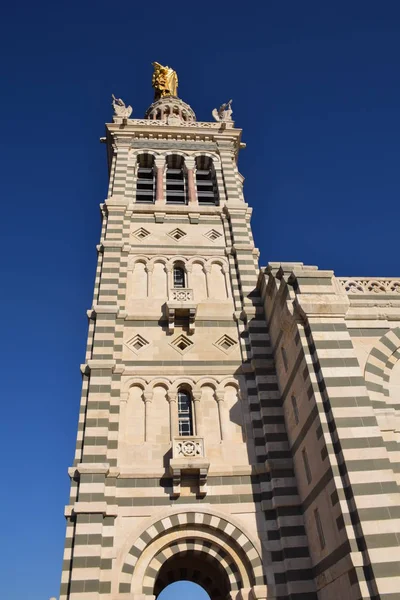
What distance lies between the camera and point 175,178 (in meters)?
27.8

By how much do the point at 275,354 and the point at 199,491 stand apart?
5494 millimetres

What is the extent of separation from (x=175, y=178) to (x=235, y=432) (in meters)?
16.0

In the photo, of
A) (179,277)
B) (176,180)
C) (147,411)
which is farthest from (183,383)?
(176,180)

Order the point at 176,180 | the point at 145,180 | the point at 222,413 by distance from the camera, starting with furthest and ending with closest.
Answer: the point at 176,180 < the point at 145,180 < the point at 222,413

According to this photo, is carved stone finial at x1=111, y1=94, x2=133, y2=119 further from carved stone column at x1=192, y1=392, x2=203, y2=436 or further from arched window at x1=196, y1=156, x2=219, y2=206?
carved stone column at x1=192, y1=392, x2=203, y2=436

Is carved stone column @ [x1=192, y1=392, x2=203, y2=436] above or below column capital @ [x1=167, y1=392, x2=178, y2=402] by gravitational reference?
below

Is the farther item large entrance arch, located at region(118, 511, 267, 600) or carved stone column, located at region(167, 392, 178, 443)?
carved stone column, located at region(167, 392, 178, 443)

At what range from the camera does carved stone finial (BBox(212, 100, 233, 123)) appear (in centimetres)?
2989

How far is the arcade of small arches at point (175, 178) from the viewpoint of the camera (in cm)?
2556

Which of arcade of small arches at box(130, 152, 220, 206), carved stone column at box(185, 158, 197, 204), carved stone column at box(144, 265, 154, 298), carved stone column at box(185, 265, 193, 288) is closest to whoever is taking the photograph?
carved stone column at box(144, 265, 154, 298)

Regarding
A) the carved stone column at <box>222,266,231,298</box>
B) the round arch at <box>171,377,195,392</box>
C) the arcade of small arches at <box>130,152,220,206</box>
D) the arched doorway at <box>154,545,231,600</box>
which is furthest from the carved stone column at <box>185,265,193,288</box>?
the arched doorway at <box>154,545,231,600</box>

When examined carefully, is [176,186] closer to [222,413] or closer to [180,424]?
[222,413]

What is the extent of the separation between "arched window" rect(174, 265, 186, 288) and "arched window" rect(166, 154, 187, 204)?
16.7ft

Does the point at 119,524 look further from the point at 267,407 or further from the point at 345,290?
the point at 345,290
